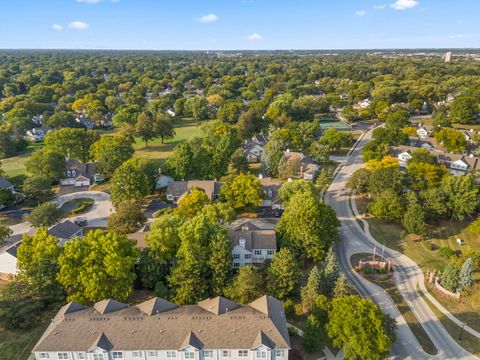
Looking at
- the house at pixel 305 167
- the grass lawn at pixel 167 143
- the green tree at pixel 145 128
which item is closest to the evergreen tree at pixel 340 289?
the house at pixel 305 167

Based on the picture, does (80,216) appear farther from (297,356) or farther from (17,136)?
(17,136)

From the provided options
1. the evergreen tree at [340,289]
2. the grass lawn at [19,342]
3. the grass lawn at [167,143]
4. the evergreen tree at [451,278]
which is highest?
the grass lawn at [167,143]

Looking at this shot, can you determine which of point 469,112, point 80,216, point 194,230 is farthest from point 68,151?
point 469,112

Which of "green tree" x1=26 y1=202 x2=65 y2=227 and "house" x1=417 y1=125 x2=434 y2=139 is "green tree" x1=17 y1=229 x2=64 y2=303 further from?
"house" x1=417 y1=125 x2=434 y2=139

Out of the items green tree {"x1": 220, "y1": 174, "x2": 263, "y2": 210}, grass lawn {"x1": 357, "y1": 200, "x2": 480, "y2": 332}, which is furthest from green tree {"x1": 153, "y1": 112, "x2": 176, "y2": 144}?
grass lawn {"x1": 357, "y1": 200, "x2": 480, "y2": 332}

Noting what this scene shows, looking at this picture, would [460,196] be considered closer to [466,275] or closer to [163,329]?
[466,275]

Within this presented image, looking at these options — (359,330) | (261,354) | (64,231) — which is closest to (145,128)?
(64,231)

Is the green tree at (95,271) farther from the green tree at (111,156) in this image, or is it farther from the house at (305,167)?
the house at (305,167)
